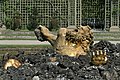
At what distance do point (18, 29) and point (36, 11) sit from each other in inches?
96.8

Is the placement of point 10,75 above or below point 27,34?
above

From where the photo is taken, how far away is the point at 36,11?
36.5m

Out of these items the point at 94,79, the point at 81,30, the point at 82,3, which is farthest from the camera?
the point at 82,3

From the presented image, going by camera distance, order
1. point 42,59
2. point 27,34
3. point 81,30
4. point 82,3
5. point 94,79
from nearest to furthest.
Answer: point 94,79 → point 42,59 → point 81,30 → point 27,34 → point 82,3

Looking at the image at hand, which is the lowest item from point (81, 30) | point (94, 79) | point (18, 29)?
point (18, 29)

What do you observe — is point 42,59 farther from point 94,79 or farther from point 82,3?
point 82,3

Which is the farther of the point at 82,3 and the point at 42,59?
the point at 82,3

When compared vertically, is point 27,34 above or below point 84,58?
below

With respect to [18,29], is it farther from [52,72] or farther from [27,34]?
[52,72]

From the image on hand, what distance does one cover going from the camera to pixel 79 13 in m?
36.4

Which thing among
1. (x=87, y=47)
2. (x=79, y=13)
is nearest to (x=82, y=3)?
(x=79, y=13)

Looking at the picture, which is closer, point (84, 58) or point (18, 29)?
point (84, 58)

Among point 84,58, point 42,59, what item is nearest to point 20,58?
point 42,59

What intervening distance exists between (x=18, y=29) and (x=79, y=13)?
5.55 metres
